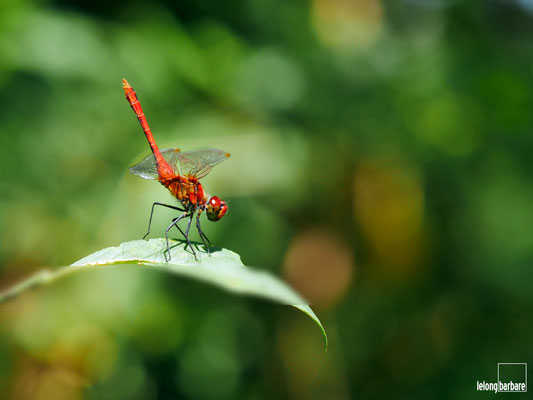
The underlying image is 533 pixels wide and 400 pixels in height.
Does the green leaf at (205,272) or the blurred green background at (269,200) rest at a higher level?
the blurred green background at (269,200)

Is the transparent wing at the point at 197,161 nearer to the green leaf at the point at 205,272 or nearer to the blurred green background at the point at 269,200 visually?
the blurred green background at the point at 269,200

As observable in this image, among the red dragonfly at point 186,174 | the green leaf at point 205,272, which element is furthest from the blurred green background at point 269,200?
the green leaf at point 205,272

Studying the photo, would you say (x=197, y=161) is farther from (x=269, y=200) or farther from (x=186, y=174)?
(x=269, y=200)

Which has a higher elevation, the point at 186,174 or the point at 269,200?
the point at 269,200

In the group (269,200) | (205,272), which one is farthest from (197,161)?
(205,272)

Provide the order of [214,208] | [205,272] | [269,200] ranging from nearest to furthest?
[205,272]
[214,208]
[269,200]

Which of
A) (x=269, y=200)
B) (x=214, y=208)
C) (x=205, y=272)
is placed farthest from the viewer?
(x=269, y=200)
